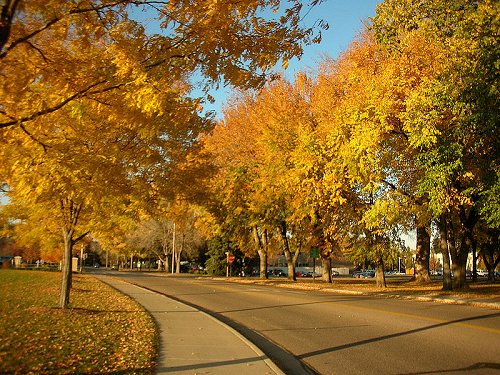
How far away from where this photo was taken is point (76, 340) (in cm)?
944

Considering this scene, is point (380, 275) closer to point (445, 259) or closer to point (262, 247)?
point (445, 259)

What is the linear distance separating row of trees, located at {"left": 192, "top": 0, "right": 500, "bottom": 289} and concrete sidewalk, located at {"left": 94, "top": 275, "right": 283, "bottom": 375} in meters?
3.23

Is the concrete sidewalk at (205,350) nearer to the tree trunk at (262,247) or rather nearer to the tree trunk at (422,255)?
the tree trunk at (422,255)

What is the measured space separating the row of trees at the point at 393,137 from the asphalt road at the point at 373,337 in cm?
378

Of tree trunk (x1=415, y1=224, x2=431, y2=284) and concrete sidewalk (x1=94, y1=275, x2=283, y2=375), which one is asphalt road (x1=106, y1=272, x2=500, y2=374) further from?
tree trunk (x1=415, y1=224, x2=431, y2=284)

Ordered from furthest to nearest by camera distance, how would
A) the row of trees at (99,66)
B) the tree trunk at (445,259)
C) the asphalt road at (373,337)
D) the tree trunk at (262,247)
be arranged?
the tree trunk at (262,247) → the tree trunk at (445,259) → the asphalt road at (373,337) → the row of trees at (99,66)

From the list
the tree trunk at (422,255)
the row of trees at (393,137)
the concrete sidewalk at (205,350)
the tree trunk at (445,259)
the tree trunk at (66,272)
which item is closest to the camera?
the concrete sidewalk at (205,350)

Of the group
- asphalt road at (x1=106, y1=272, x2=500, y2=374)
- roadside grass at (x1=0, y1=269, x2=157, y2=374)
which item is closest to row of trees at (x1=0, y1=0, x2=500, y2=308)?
roadside grass at (x1=0, y1=269, x2=157, y2=374)

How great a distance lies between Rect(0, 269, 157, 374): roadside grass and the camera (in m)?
7.21

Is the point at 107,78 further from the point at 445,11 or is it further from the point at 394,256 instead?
the point at 394,256

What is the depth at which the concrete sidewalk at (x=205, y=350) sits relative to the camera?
721 cm

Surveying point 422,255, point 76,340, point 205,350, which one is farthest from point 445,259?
point 76,340

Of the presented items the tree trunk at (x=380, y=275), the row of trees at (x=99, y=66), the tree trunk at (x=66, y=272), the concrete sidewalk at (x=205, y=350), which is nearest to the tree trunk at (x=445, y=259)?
the tree trunk at (x=380, y=275)

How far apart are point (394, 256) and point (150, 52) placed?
23.5m
